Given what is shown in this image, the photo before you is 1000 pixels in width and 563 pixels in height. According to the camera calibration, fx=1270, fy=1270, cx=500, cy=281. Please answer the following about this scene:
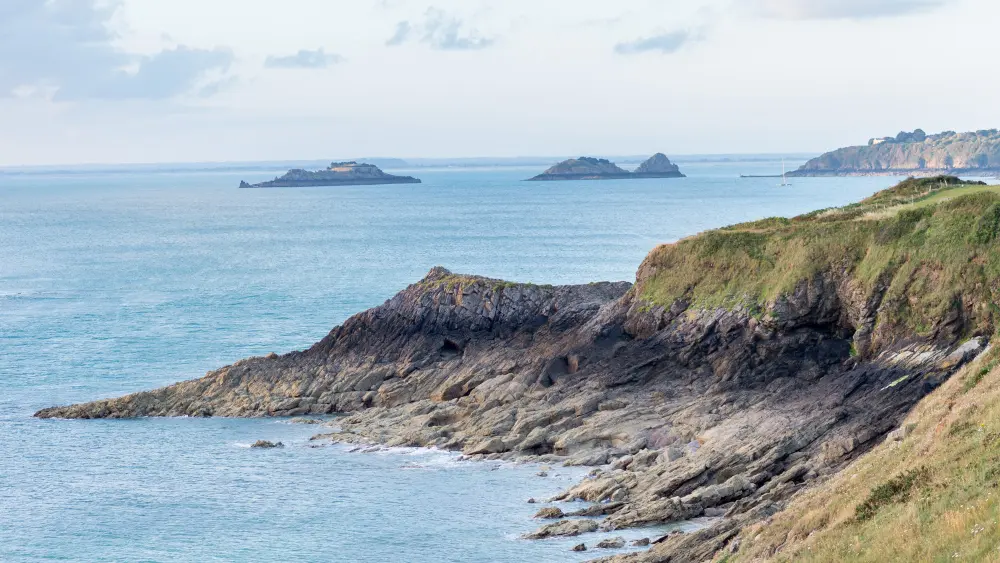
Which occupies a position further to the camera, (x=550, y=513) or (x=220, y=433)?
(x=220, y=433)

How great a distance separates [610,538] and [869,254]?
68.9 feet

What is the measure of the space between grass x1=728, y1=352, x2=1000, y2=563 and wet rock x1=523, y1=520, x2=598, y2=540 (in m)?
5.94

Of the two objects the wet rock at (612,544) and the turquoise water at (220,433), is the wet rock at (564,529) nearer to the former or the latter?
the turquoise water at (220,433)

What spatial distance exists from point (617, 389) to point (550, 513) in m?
11.7

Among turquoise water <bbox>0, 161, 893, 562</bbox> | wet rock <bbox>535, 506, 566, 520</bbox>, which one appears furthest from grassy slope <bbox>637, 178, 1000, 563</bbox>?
turquoise water <bbox>0, 161, 893, 562</bbox>

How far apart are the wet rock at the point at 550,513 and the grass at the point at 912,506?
24.9 feet

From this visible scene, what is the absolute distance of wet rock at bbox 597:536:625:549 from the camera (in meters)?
33.7

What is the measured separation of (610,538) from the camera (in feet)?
113

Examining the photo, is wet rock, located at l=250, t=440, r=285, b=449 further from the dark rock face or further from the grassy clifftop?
the grassy clifftop

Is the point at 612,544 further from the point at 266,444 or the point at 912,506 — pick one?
the point at 266,444

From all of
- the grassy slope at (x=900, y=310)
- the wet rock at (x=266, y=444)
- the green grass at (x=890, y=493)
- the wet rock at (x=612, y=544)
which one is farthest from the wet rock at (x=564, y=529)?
the wet rock at (x=266, y=444)

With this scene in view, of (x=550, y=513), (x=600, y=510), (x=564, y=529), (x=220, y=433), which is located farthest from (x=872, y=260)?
(x=220, y=433)

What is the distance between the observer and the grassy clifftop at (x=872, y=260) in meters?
46.4

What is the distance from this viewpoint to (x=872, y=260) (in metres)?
49.6
